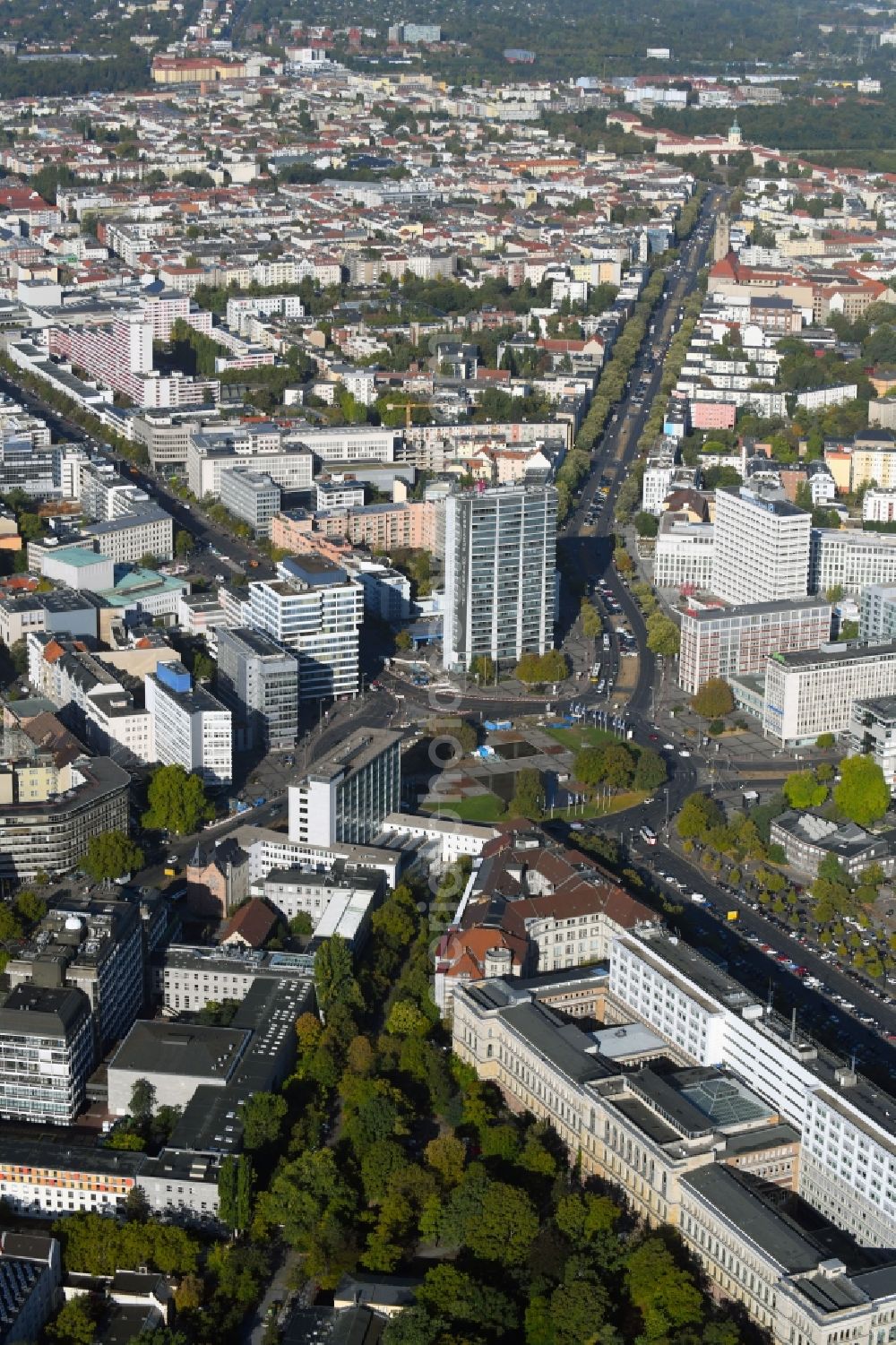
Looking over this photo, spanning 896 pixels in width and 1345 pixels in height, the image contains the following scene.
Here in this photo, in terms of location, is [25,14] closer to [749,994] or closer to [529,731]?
[529,731]

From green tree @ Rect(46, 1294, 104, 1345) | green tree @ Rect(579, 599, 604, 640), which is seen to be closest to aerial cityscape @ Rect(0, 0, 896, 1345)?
green tree @ Rect(46, 1294, 104, 1345)

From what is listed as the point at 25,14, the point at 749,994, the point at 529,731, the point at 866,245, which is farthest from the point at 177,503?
the point at 25,14

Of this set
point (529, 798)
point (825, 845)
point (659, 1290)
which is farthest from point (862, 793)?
point (659, 1290)

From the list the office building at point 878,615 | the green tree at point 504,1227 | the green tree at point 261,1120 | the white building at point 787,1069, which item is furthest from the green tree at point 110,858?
the office building at point 878,615

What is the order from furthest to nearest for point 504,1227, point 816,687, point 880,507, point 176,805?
1. point 880,507
2. point 816,687
3. point 176,805
4. point 504,1227

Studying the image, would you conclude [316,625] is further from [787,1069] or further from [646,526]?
[787,1069]
